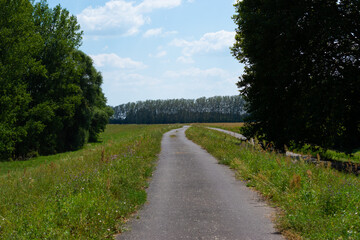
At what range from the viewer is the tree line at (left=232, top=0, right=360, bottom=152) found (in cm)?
1370

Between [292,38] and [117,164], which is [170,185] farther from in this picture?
[292,38]

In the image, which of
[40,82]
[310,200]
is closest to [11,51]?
[40,82]

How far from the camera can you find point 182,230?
18.3ft

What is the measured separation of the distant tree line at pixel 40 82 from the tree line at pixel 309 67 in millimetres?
17761

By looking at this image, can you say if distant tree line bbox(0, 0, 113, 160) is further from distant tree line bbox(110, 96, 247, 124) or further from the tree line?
distant tree line bbox(110, 96, 247, 124)

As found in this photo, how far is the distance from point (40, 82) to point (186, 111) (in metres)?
150

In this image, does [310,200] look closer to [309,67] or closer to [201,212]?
[201,212]

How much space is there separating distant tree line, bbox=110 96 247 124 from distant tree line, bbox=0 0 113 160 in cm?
13499

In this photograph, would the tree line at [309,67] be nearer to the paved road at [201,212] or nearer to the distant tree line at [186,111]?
the paved road at [201,212]

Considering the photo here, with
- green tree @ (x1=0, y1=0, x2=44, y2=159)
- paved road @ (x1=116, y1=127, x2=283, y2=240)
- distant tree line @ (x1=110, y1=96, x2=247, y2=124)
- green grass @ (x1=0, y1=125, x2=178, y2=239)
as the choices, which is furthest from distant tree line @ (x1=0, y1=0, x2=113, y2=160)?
distant tree line @ (x1=110, y1=96, x2=247, y2=124)

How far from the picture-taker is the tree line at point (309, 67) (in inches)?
539

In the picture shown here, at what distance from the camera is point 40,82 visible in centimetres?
3003

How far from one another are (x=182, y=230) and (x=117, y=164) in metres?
5.52

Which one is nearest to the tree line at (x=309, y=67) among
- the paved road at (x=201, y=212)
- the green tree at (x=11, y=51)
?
the paved road at (x=201, y=212)
